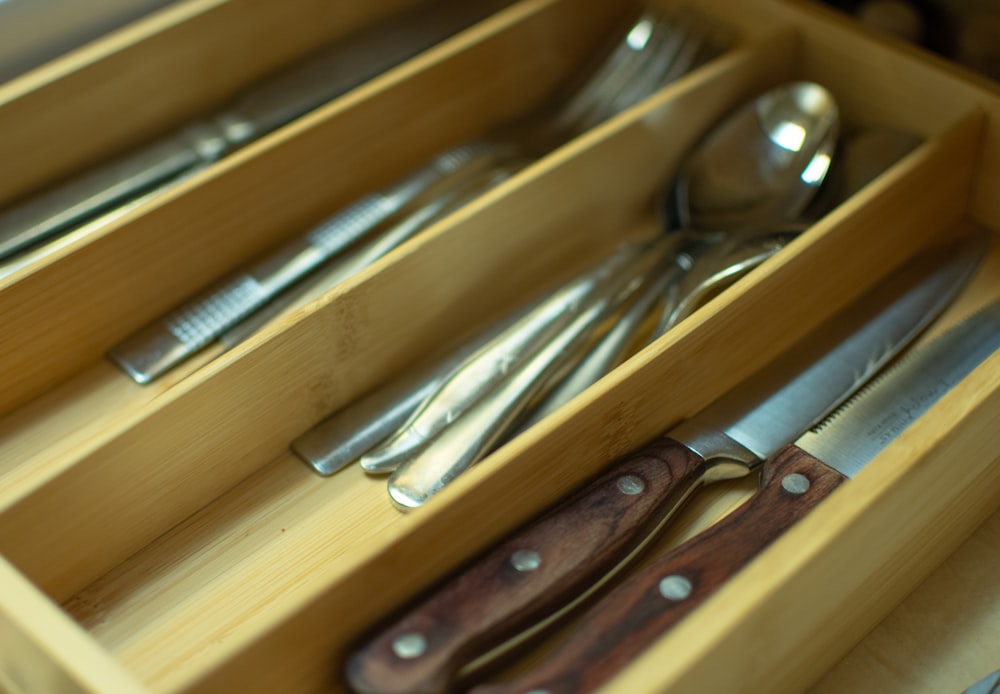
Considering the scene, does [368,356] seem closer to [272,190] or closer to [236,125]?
[272,190]

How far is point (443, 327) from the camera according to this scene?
0.88 m

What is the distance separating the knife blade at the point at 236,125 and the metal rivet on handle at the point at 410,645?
0.47 metres

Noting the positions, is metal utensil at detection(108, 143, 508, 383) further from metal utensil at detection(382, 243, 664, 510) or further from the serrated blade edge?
the serrated blade edge

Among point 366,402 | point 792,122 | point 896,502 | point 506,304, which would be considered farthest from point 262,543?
point 792,122

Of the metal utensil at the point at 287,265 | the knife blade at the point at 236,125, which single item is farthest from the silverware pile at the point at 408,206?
the knife blade at the point at 236,125

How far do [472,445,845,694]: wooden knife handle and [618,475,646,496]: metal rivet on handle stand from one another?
52 mm

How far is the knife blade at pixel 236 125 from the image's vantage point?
911 mm

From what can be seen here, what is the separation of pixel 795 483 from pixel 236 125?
0.56 m

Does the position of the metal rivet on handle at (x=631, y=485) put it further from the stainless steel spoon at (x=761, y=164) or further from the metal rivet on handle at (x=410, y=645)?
the stainless steel spoon at (x=761, y=164)

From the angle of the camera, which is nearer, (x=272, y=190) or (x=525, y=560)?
(x=525, y=560)

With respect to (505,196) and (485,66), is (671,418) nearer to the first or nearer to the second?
(505,196)

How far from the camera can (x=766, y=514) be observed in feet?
2.27

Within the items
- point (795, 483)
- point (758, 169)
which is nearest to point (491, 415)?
point (795, 483)

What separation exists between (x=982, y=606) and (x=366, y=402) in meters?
0.44
